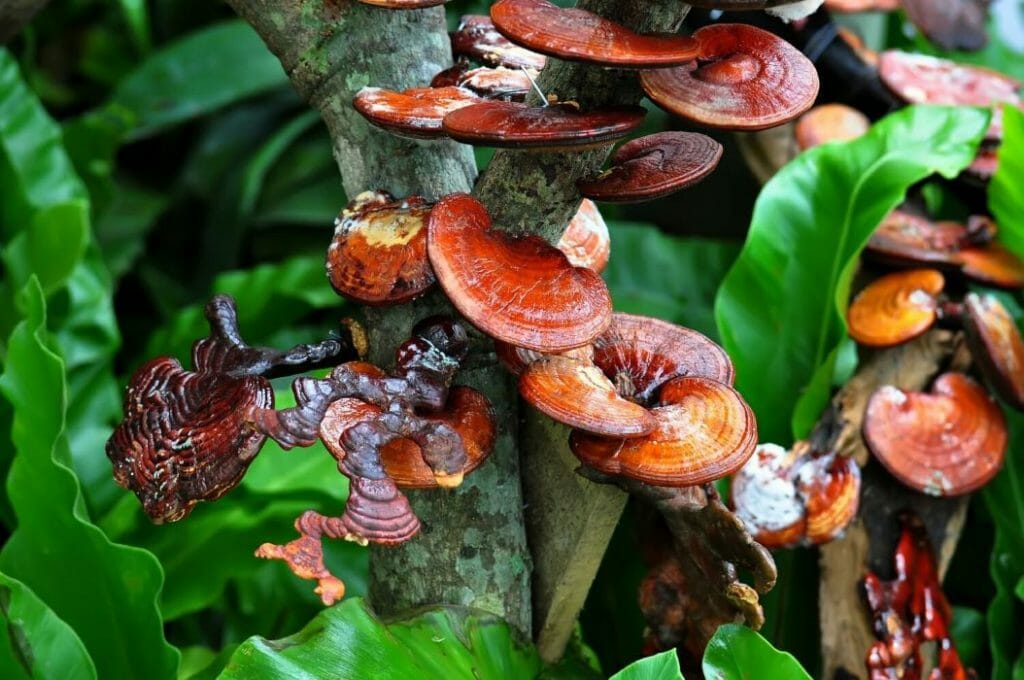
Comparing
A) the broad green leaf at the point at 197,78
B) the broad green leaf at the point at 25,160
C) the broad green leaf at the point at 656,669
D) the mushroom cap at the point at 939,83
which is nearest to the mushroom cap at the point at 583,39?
the broad green leaf at the point at 656,669

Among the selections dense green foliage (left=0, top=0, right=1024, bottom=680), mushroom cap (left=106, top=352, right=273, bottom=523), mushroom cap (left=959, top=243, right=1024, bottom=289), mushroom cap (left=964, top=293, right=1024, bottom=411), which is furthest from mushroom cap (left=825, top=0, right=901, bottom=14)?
mushroom cap (left=106, top=352, right=273, bottom=523)

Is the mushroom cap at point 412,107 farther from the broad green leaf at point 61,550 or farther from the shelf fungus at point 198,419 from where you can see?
the broad green leaf at point 61,550

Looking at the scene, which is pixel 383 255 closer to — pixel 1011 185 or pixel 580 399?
pixel 580 399

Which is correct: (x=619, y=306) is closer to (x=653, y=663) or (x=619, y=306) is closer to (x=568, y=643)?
(x=568, y=643)

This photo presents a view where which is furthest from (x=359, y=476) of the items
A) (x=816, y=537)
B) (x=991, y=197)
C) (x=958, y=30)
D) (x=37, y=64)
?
(x=37, y=64)

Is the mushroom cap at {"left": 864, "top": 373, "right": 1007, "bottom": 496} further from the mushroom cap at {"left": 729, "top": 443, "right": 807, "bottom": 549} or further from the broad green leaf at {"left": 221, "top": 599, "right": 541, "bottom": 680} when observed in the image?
the broad green leaf at {"left": 221, "top": 599, "right": 541, "bottom": 680}

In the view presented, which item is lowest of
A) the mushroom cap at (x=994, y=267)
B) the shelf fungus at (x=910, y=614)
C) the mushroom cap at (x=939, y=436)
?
the shelf fungus at (x=910, y=614)
